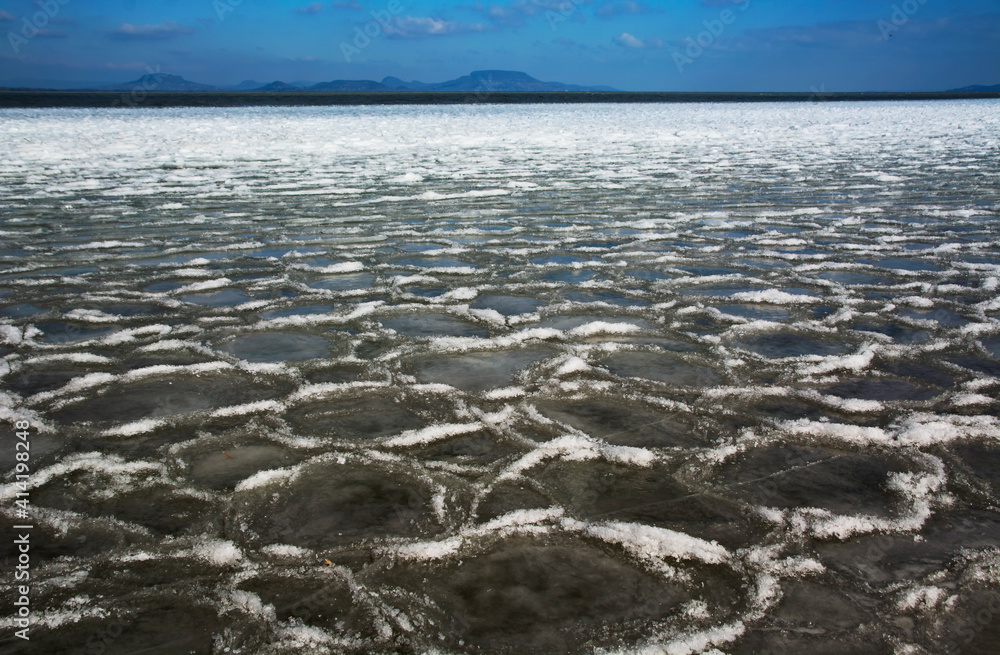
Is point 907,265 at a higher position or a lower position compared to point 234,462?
higher

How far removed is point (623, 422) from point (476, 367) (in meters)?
0.72

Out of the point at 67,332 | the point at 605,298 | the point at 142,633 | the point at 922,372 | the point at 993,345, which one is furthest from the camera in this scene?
the point at 605,298

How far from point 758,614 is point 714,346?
5.53 ft

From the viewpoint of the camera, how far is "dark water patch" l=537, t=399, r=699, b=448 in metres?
2.12

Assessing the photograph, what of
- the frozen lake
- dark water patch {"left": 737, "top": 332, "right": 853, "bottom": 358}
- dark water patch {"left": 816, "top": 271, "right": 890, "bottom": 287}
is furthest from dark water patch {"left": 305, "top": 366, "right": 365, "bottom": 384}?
dark water patch {"left": 816, "top": 271, "right": 890, "bottom": 287}

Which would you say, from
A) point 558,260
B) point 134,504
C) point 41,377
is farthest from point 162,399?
point 558,260

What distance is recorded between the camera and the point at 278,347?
117 inches

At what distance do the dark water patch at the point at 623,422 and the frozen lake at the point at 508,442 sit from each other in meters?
0.01

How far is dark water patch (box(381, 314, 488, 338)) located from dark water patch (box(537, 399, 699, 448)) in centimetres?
84

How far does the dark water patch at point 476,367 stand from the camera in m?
2.58

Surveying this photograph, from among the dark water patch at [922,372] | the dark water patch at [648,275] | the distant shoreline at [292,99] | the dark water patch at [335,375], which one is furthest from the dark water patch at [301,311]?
the distant shoreline at [292,99]

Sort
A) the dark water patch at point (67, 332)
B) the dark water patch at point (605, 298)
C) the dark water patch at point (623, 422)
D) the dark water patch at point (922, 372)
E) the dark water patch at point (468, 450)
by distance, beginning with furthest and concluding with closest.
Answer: the dark water patch at point (605, 298)
the dark water patch at point (67, 332)
the dark water patch at point (922, 372)
the dark water patch at point (623, 422)
the dark water patch at point (468, 450)

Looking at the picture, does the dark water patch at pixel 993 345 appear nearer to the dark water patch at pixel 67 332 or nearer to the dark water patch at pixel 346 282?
the dark water patch at pixel 346 282

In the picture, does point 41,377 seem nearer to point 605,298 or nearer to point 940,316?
point 605,298
